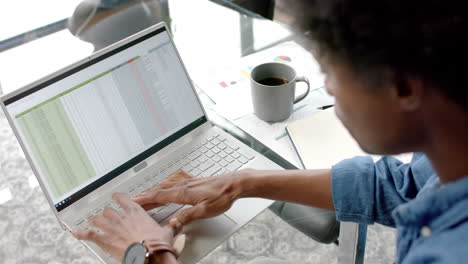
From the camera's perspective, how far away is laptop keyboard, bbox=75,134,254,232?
953 millimetres

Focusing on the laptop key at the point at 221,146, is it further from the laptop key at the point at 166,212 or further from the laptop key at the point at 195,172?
the laptop key at the point at 166,212

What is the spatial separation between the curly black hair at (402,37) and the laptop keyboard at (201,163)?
1.88 feet

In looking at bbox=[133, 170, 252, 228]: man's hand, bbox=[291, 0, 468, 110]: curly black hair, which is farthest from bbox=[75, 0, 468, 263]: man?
bbox=[133, 170, 252, 228]: man's hand

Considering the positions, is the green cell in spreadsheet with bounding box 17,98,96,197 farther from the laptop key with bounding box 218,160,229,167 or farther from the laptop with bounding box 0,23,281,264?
the laptop key with bounding box 218,160,229,167

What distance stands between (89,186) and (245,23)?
0.91 metres

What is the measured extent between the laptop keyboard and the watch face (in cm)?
15

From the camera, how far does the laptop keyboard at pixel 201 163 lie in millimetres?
953

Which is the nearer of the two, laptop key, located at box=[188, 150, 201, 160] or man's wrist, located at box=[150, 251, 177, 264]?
man's wrist, located at box=[150, 251, 177, 264]

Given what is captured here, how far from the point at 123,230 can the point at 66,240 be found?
0.82 metres

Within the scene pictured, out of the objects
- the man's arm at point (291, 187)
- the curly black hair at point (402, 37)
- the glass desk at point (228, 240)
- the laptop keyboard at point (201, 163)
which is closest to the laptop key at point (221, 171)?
the laptop keyboard at point (201, 163)

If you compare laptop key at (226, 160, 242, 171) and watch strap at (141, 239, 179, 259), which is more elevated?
watch strap at (141, 239, 179, 259)

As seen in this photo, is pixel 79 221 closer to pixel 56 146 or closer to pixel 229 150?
pixel 56 146

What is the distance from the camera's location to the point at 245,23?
1554mm

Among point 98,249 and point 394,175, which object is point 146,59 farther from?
point 394,175
